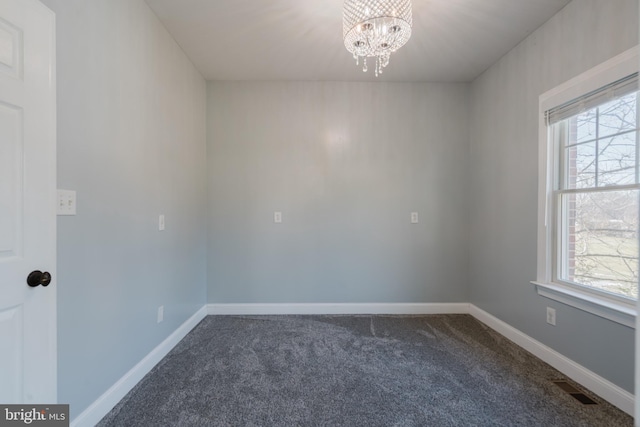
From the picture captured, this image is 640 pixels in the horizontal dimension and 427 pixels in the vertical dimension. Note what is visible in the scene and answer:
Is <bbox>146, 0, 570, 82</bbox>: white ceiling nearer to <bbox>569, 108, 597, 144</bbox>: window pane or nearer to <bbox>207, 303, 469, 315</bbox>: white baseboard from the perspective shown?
<bbox>569, 108, 597, 144</bbox>: window pane

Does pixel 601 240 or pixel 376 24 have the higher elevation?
pixel 376 24

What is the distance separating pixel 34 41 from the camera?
1103 mm

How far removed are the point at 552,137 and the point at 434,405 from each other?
2113mm

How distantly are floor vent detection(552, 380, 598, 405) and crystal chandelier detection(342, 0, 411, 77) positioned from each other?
97.8 inches

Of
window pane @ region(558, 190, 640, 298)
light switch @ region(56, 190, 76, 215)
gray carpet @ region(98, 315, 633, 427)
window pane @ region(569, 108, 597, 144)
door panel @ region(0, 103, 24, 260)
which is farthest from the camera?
window pane @ region(569, 108, 597, 144)

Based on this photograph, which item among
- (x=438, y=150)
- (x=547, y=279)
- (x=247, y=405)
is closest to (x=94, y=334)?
(x=247, y=405)

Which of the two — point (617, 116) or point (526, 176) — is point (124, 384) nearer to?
point (526, 176)

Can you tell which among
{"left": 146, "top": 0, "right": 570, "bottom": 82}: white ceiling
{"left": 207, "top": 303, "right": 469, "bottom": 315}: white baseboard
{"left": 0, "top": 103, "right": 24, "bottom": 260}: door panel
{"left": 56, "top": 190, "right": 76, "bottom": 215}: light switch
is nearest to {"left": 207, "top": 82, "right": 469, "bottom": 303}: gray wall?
{"left": 207, "top": 303, "right": 469, "bottom": 315}: white baseboard

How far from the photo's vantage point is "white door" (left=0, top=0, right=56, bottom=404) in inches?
39.6

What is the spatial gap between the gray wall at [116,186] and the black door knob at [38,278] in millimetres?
164

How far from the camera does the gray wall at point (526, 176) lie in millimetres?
1641

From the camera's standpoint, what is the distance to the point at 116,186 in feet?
5.36

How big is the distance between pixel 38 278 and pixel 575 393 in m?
2.98

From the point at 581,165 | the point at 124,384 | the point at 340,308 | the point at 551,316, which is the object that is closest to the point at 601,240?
the point at 581,165
